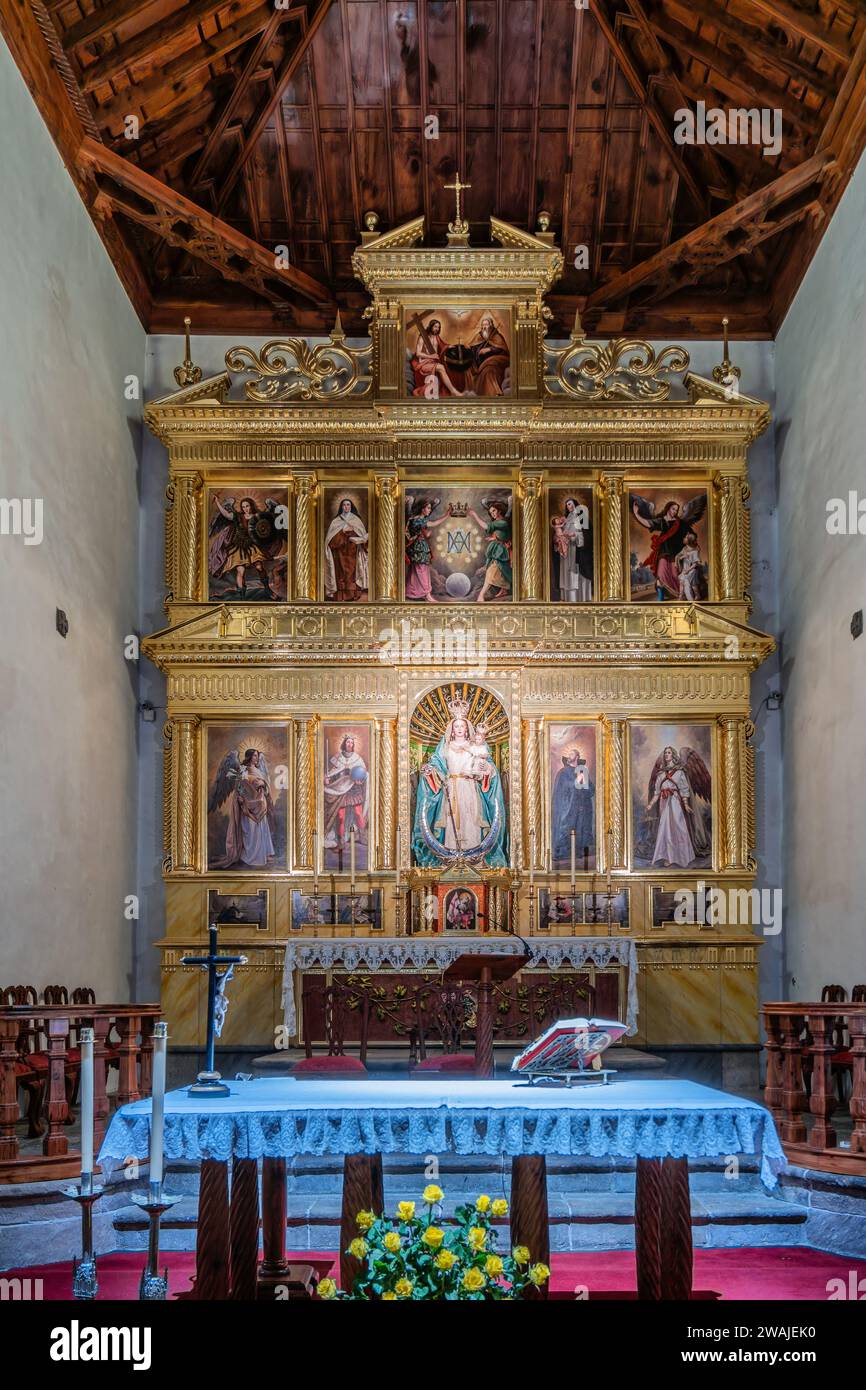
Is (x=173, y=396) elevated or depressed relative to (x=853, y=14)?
depressed

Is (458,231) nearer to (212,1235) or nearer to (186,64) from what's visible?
(186,64)

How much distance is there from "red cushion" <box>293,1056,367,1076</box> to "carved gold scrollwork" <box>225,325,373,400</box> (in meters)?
7.88

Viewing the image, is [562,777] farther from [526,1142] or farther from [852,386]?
[526,1142]

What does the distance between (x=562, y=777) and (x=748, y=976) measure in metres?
2.72

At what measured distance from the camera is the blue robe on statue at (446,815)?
15.3 metres

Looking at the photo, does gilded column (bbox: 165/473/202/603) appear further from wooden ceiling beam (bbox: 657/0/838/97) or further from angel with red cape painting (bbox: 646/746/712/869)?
wooden ceiling beam (bbox: 657/0/838/97)

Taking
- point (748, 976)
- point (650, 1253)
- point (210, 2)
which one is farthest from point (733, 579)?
point (650, 1253)

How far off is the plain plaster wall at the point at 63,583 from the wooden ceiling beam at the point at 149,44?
982 mm

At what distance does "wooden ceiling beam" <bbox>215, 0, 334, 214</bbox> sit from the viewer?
14.9 metres

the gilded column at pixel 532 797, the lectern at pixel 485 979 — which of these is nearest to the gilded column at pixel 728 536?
the gilded column at pixel 532 797

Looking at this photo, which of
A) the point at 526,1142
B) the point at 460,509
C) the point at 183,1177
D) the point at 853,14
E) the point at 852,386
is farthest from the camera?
the point at 460,509

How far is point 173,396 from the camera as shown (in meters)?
15.8

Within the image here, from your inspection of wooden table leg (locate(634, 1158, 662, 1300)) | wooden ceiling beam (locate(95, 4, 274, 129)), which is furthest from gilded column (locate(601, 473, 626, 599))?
wooden table leg (locate(634, 1158, 662, 1300))

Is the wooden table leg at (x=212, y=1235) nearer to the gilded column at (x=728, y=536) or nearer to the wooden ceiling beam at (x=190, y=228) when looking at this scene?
the wooden ceiling beam at (x=190, y=228)
